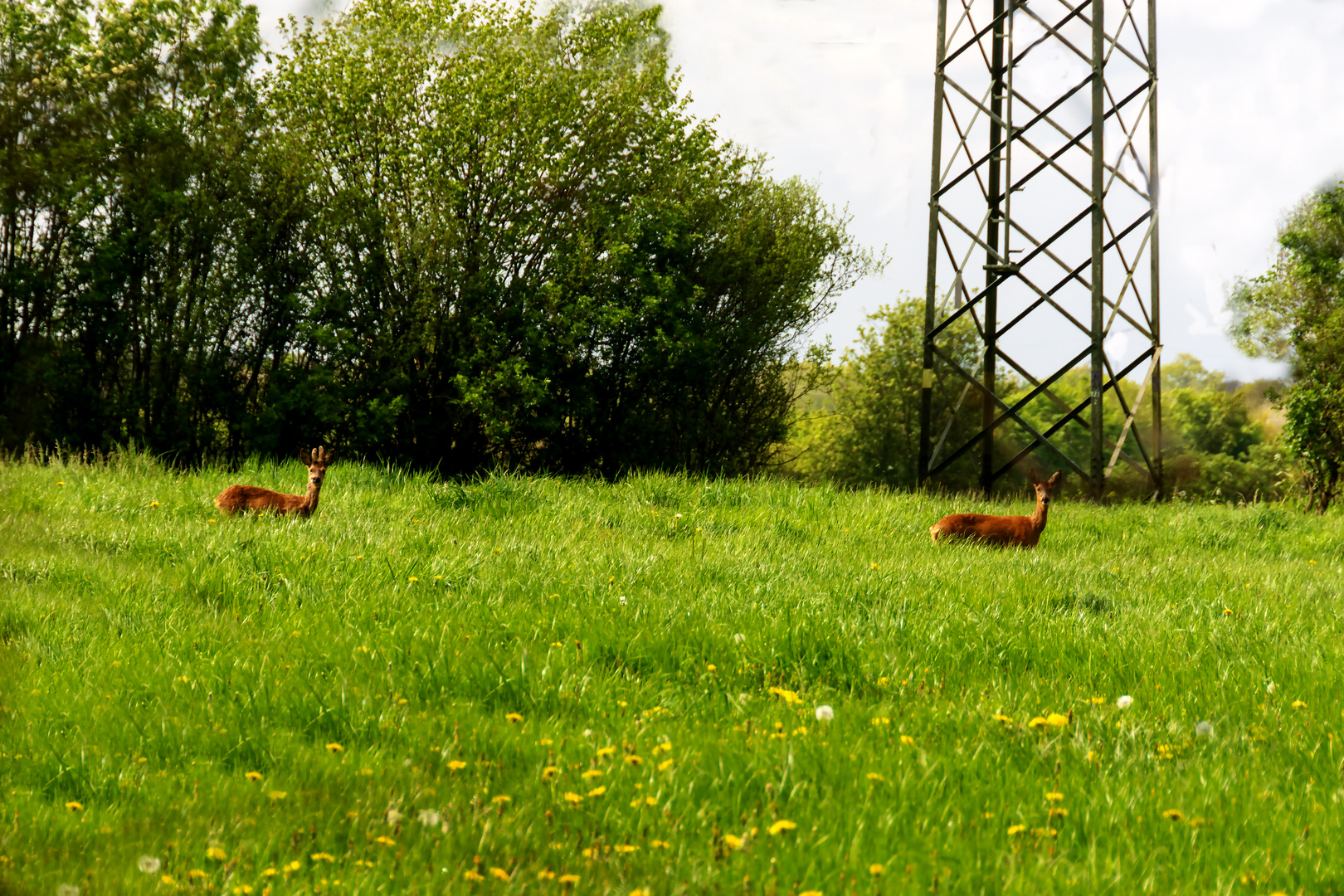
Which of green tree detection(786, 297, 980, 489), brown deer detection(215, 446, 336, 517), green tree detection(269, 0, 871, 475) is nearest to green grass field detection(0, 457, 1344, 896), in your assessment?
brown deer detection(215, 446, 336, 517)

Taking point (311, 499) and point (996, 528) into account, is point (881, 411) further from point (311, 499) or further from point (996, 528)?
point (311, 499)

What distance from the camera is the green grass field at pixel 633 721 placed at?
8.05 feet

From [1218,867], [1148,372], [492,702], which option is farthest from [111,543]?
[1148,372]

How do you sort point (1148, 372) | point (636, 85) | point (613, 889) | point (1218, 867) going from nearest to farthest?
point (613, 889)
point (1218, 867)
point (1148, 372)
point (636, 85)

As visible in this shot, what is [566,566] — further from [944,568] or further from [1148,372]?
[1148,372]

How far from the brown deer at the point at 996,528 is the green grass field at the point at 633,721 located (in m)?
1.19

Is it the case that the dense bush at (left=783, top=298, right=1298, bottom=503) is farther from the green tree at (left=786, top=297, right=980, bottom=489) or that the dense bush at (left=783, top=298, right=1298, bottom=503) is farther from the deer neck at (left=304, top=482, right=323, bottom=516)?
the deer neck at (left=304, top=482, right=323, bottom=516)

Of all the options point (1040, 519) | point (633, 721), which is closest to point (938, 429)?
point (1040, 519)

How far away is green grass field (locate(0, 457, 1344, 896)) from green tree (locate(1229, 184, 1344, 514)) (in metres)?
11.3

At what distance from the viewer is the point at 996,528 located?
314 inches

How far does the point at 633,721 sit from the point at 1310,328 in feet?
57.6

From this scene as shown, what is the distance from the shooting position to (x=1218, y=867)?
2494mm

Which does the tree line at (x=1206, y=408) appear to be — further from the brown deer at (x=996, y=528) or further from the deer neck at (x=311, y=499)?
the deer neck at (x=311, y=499)

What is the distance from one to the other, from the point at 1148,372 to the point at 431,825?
42.3 ft
